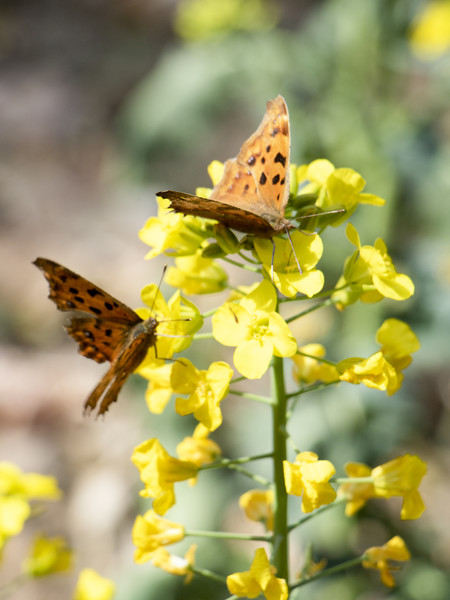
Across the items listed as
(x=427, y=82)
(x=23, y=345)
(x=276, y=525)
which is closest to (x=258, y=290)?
(x=276, y=525)

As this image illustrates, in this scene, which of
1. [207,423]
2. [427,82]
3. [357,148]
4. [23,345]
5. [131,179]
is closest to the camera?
[207,423]

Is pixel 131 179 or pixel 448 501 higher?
pixel 131 179

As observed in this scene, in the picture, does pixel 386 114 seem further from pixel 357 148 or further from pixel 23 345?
pixel 23 345

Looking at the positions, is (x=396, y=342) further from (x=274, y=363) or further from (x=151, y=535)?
(x=151, y=535)

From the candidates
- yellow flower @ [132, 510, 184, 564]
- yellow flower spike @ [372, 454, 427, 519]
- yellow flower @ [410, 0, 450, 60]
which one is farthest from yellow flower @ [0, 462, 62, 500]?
yellow flower @ [410, 0, 450, 60]

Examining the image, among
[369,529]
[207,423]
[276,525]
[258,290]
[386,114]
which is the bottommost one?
[369,529]

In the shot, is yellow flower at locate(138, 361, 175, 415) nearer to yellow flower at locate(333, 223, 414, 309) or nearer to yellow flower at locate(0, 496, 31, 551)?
yellow flower at locate(333, 223, 414, 309)
